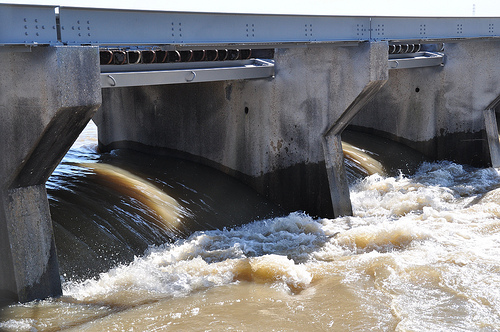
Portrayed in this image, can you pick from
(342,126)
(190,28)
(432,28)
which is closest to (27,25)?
(190,28)

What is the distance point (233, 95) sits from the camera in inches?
423

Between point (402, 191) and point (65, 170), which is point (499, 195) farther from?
point (65, 170)

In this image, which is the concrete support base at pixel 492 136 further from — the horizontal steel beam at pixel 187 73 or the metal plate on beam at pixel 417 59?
the horizontal steel beam at pixel 187 73

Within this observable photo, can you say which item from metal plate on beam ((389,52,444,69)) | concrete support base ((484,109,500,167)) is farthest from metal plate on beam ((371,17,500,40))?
concrete support base ((484,109,500,167))

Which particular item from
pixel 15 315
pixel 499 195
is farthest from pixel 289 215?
pixel 15 315

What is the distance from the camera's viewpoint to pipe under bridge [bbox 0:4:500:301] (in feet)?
20.1

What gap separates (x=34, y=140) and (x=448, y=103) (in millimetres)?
10792

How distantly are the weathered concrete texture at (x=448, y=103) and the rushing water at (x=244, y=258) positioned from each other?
2955 mm

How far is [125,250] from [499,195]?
7090 mm

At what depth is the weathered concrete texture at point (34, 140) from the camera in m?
5.97

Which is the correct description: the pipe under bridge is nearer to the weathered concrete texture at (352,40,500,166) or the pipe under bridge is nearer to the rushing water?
the weathered concrete texture at (352,40,500,166)

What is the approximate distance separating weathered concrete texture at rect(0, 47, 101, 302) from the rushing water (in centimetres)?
38

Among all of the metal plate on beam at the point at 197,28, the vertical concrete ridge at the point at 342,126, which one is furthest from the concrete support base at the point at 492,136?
the metal plate on beam at the point at 197,28

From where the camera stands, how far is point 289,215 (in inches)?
392
